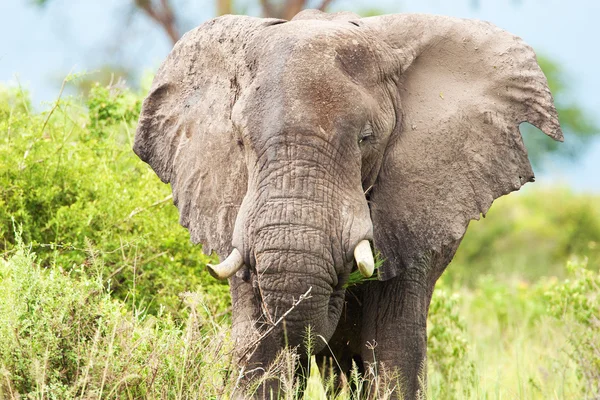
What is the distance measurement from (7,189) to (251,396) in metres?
2.30

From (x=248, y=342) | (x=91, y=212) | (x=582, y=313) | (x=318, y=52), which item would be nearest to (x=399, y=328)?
(x=248, y=342)

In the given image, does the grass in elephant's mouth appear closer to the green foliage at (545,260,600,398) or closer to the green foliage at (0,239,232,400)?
the green foliage at (0,239,232,400)

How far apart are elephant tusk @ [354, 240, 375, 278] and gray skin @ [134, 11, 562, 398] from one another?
0.13ft

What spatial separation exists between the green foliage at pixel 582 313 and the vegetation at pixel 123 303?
0.01m

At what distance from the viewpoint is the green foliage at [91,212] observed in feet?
21.1

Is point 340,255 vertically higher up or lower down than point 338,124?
lower down

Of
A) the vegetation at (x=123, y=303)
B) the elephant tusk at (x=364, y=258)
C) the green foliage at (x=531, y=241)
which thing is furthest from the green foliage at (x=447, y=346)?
the green foliage at (x=531, y=241)

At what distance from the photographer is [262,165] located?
15.2 feet

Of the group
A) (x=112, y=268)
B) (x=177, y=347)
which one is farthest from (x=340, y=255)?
(x=112, y=268)

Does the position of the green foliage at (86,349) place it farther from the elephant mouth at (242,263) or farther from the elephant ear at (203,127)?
the elephant ear at (203,127)

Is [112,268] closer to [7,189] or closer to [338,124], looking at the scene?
[7,189]

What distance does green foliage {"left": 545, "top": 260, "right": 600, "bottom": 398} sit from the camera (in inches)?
272

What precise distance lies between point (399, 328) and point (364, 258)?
0.89 metres

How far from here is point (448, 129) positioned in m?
5.23
